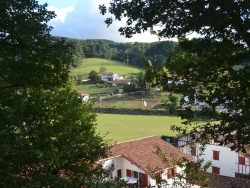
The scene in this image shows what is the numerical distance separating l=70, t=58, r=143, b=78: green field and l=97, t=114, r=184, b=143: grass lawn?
37.1 m

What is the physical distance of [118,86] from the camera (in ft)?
285

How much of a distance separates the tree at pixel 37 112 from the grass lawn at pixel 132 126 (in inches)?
1083

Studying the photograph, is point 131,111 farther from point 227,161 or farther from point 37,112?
point 37,112

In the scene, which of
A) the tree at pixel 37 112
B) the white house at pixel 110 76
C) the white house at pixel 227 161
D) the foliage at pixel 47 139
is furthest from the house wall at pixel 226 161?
the white house at pixel 110 76

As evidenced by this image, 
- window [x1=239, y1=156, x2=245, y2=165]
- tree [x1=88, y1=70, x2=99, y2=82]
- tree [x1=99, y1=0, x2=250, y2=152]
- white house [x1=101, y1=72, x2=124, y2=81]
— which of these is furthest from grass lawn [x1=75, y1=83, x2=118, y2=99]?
tree [x1=99, y1=0, x2=250, y2=152]

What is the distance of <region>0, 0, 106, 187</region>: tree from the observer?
7.46 meters

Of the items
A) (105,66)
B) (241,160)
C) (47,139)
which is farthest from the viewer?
(105,66)

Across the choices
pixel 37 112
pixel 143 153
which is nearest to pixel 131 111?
pixel 143 153

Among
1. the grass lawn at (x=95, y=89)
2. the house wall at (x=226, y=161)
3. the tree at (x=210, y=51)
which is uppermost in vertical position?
the tree at (x=210, y=51)

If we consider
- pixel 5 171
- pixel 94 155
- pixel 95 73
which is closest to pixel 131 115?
pixel 95 73

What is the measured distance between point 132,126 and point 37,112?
3991 centimetres

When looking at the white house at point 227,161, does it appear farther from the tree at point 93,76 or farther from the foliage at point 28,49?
the tree at point 93,76

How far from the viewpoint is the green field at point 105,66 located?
98.1 metres

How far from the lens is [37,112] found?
452 inches
